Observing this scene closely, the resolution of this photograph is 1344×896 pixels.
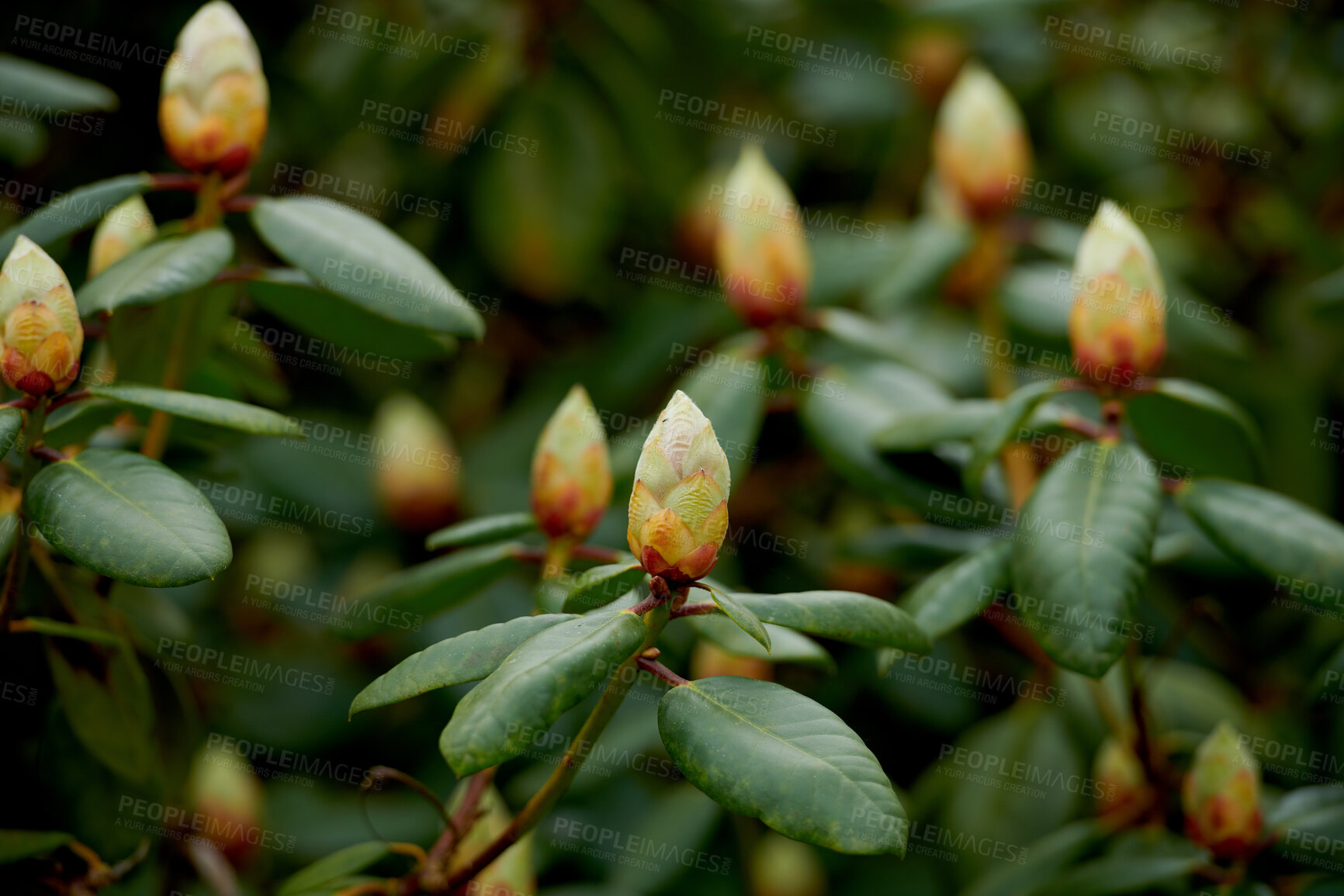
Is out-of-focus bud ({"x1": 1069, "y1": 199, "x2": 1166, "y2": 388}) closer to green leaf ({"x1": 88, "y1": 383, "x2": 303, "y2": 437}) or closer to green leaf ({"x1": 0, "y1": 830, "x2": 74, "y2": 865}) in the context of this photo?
green leaf ({"x1": 88, "y1": 383, "x2": 303, "y2": 437})

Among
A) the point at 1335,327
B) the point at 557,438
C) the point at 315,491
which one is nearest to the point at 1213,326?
the point at 1335,327

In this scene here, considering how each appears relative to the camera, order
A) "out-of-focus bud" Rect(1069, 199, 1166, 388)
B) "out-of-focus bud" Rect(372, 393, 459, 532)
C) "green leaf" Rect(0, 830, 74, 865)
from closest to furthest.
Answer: "green leaf" Rect(0, 830, 74, 865) < "out-of-focus bud" Rect(1069, 199, 1166, 388) < "out-of-focus bud" Rect(372, 393, 459, 532)

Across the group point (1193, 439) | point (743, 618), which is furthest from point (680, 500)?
point (1193, 439)

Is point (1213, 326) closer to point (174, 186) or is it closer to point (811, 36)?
point (811, 36)

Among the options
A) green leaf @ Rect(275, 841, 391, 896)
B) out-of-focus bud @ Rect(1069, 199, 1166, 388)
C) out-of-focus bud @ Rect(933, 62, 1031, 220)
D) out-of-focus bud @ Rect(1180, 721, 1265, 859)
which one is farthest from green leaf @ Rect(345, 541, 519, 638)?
out-of-focus bud @ Rect(933, 62, 1031, 220)

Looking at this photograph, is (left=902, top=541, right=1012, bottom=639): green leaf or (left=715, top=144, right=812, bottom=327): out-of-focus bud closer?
(left=902, top=541, right=1012, bottom=639): green leaf

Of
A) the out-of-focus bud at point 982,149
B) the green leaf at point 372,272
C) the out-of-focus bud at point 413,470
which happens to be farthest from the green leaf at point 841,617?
→ the out-of-focus bud at point 413,470

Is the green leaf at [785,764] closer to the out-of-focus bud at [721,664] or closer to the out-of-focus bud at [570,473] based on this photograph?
the out-of-focus bud at [570,473]
